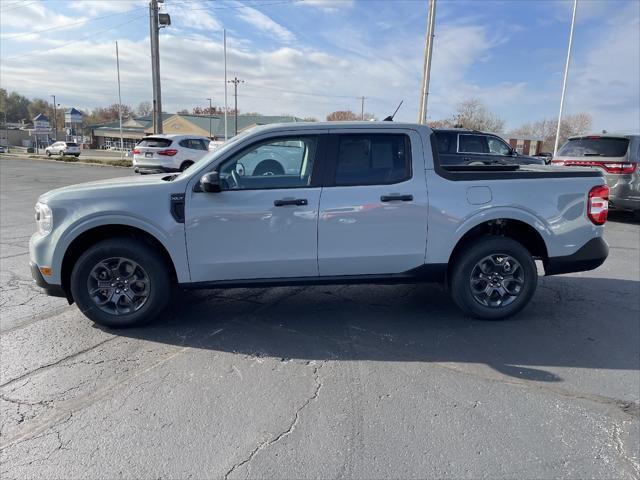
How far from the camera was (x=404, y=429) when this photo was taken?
2.78 m

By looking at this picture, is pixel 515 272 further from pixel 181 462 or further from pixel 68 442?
pixel 68 442

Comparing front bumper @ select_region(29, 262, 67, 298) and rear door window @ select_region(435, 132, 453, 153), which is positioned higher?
rear door window @ select_region(435, 132, 453, 153)

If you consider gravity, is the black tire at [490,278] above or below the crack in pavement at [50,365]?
above

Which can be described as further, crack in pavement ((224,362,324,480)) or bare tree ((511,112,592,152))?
bare tree ((511,112,592,152))

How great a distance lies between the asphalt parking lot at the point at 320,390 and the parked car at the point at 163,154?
13.2 m

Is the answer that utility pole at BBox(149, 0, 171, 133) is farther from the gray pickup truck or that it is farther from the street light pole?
the gray pickup truck

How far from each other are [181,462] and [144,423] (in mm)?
489

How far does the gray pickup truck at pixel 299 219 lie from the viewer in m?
4.02

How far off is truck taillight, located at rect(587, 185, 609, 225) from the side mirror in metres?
3.53

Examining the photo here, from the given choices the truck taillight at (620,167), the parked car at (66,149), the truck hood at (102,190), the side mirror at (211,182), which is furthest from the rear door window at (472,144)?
the parked car at (66,149)

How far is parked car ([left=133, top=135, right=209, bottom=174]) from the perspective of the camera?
57.1 ft

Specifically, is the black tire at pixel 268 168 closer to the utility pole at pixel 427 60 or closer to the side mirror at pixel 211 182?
the side mirror at pixel 211 182

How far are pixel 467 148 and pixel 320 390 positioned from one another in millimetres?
10777

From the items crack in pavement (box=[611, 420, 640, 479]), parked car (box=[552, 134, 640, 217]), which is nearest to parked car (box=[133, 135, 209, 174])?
parked car (box=[552, 134, 640, 217])
